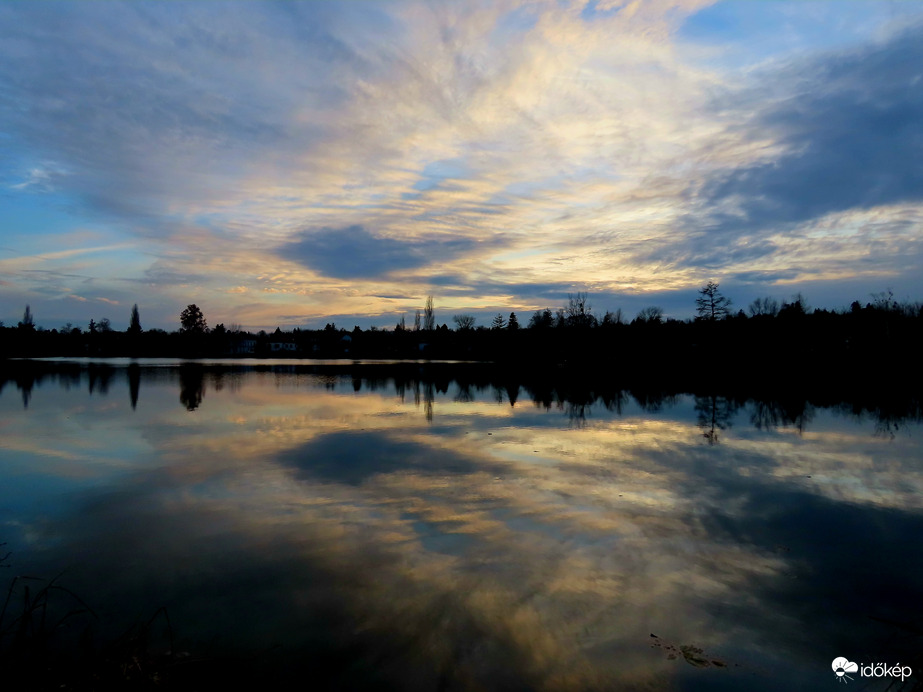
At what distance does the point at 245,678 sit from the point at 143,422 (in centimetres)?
1496

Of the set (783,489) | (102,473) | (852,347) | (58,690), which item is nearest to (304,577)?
(58,690)

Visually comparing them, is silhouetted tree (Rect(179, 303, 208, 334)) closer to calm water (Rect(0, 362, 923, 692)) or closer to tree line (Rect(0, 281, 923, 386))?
tree line (Rect(0, 281, 923, 386))

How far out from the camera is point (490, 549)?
6.92 metres

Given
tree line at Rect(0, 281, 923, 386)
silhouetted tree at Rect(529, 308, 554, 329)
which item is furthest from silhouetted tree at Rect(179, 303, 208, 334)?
silhouetted tree at Rect(529, 308, 554, 329)

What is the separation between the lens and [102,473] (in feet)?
34.6

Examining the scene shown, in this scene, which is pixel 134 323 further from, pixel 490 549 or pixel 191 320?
pixel 490 549

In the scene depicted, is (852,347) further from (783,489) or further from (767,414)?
(783,489)

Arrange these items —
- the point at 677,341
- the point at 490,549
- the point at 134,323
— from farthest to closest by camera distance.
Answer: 1. the point at 134,323
2. the point at 677,341
3. the point at 490,549

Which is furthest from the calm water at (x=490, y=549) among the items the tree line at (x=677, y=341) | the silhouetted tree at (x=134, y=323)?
the silhouetted tree at (x=134, y=323)

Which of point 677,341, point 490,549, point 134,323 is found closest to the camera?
point 490,549

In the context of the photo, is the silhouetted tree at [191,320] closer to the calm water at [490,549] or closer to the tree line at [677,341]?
the tree line at [677,341]

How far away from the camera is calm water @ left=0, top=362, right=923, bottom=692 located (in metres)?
4.69

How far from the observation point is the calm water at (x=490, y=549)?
15.4ft

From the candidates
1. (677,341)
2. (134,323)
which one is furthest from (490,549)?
(134,323)
